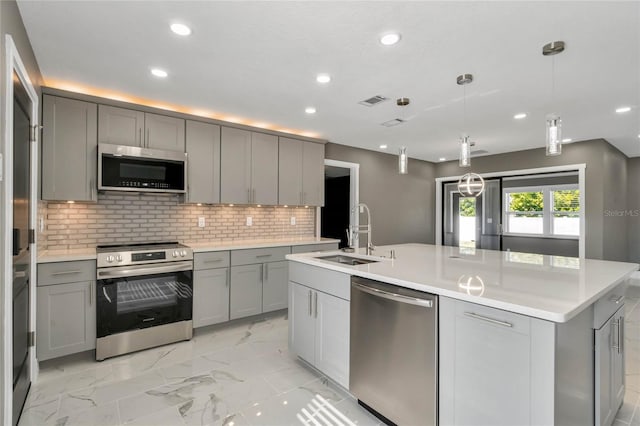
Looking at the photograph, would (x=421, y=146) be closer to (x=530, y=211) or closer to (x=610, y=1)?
(x=530, y=211)

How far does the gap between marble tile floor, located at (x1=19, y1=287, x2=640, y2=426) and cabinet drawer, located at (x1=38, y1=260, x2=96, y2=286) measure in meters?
0.75

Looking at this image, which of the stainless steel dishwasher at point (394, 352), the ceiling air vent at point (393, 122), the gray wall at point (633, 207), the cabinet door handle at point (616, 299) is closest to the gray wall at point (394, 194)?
the ceiling air vent at point (393, 122)

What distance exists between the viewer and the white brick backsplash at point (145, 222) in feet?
10.4

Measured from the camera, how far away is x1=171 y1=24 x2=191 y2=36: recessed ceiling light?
78.7 inches

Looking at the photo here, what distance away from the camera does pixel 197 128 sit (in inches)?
147

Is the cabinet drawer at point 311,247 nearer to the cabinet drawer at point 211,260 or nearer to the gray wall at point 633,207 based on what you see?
the cabinet drawer at point 211,260

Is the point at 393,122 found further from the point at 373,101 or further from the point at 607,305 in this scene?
the point at 607,305

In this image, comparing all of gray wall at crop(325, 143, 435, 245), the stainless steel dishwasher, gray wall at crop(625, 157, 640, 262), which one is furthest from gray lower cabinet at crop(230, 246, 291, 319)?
gray wall at crop(625, 157, 640, 262)

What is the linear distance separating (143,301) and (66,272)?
0.67 m

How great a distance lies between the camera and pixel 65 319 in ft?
8.97

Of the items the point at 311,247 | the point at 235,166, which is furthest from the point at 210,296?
the point at 235,166

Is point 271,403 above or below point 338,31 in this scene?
below

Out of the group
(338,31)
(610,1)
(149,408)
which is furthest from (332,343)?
(610,1)

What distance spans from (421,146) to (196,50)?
415 cm
